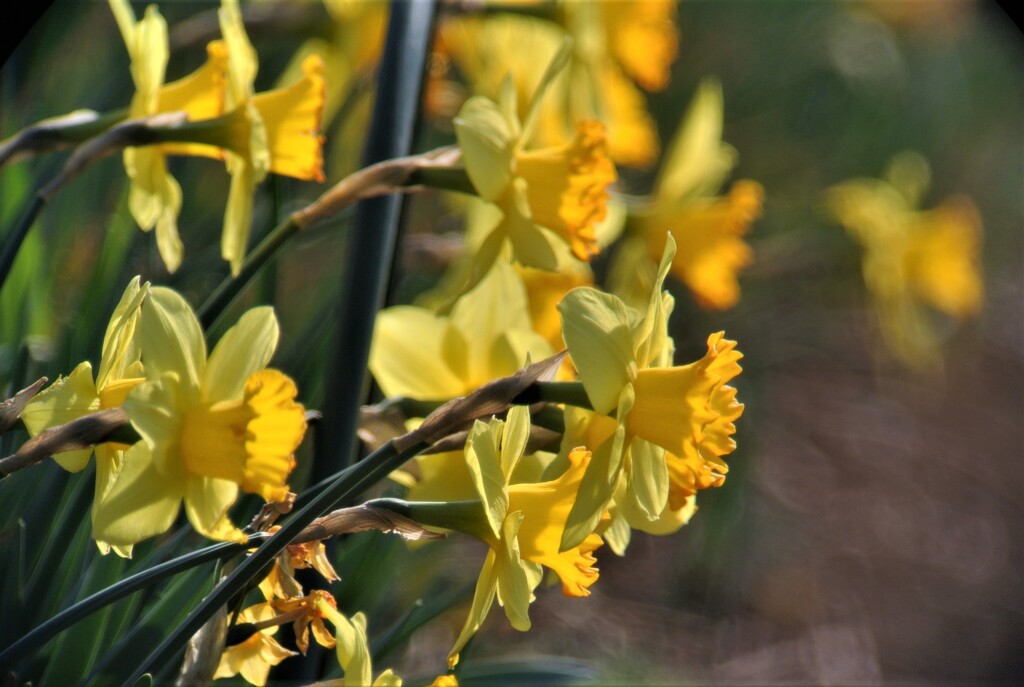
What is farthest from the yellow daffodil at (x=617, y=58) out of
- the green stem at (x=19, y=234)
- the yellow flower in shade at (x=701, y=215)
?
the green stem at (x=19, y=234)

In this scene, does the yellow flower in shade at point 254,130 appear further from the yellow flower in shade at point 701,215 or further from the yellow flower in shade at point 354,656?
the yellow flower in shade at point 701,215

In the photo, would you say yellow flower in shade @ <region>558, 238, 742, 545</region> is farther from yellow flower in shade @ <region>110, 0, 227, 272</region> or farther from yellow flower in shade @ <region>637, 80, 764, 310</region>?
yellow flower in shade @ <region>637, 80, 764, 310</region>

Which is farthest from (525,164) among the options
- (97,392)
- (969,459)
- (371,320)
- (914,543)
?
(969,459)

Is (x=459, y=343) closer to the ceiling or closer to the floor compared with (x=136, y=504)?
closer to the floor

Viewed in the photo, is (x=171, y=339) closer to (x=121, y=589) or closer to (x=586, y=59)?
(x=121, y=589)

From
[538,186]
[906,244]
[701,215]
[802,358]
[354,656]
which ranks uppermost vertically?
[538,186]

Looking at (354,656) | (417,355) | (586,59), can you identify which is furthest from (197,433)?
(586,59)
